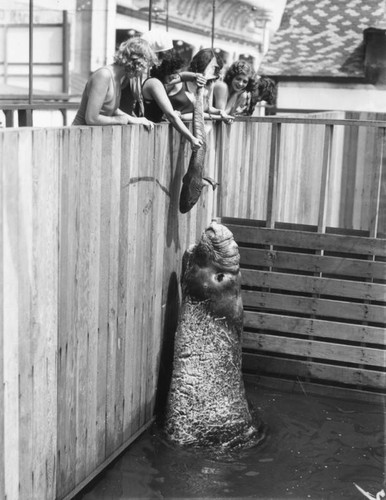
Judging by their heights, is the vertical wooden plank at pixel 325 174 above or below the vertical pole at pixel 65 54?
below

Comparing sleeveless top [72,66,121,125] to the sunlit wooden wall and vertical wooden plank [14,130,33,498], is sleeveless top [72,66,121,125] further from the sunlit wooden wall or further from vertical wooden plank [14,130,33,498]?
vertical wooden plank [14,130,33,498]

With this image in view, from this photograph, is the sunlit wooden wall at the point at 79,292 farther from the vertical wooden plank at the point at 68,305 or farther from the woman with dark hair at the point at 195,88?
the woman with dark hair at the point at 195,88

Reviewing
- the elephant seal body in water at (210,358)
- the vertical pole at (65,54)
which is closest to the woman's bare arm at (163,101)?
the elephant seal body in water at (210,358)

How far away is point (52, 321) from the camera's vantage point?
530 cm

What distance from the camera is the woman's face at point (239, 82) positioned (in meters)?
9.58

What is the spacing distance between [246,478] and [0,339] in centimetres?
250

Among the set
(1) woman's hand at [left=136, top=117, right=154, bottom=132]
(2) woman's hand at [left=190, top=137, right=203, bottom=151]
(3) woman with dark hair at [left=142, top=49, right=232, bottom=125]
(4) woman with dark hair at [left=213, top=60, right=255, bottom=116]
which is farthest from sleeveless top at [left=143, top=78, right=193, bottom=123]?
(4) woman with dark hair at [left=213, top=60, right=255, bottom=116]

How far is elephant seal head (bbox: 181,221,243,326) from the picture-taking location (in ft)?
23.2

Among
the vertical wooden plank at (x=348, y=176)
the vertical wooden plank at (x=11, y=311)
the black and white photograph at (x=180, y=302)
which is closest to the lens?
the vertical wooden plank at (x=11, y=311)

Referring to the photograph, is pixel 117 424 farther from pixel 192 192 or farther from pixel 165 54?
pixel 165 54

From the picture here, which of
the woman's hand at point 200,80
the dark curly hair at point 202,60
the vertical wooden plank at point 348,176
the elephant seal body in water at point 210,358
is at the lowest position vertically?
the elephant seal body in water at point 210,358

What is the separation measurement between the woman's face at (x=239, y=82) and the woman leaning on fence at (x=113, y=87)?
304 centimetres

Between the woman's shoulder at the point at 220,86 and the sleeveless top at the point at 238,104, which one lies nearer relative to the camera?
the woman's shoulder at the point at 220,86

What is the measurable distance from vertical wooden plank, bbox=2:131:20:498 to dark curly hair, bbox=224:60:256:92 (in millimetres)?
5217
